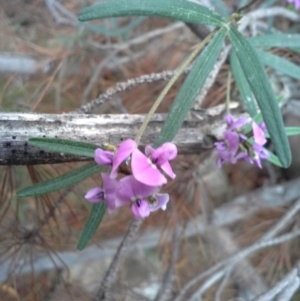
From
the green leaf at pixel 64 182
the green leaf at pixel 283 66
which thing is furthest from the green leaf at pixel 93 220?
the green leaf at pixel 283 66

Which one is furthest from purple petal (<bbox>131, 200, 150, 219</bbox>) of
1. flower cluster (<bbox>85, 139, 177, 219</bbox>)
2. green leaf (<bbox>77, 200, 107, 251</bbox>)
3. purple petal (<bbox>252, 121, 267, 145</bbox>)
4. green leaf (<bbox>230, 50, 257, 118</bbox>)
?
green leaf (<bbox>230, 50, 257, 118</bbox>)

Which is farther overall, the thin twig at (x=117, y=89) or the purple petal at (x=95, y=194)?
the thin twig at (x=117, y=89)

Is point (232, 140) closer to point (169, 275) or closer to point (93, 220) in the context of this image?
point (93, 220)

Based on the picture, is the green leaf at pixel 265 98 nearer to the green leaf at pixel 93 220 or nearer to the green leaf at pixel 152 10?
the green leaf at pixel 152 10

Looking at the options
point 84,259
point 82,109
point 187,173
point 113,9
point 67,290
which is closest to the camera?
point 113,9

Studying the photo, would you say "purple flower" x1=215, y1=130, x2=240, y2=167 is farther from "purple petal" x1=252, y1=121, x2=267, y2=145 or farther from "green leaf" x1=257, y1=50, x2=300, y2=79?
"green leaf" x1=257, y1=50, x2=300, y2=79

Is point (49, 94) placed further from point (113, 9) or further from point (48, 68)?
point (113, 9)

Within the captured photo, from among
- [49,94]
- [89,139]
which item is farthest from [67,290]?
[49,94]
